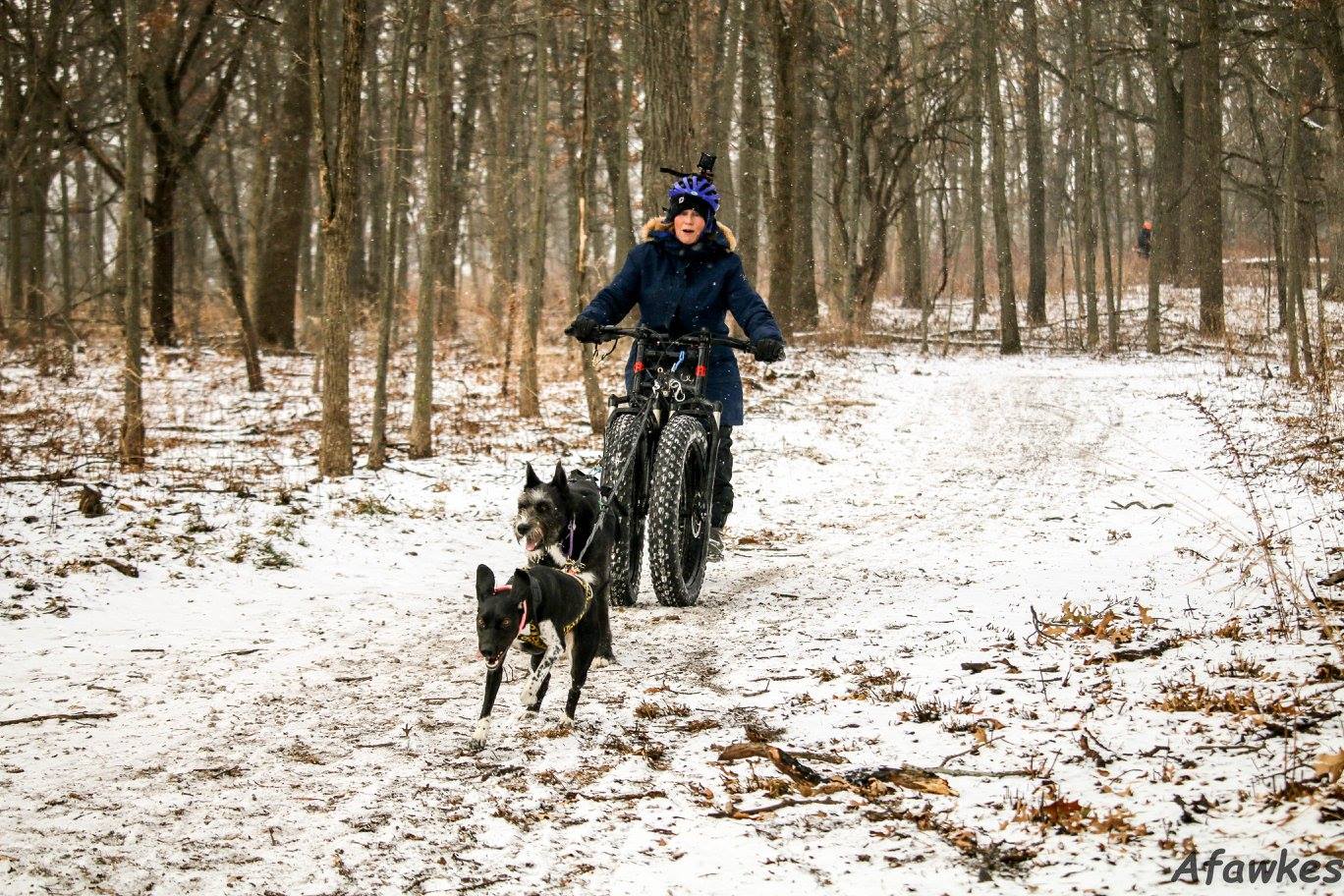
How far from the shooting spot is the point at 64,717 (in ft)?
15.3

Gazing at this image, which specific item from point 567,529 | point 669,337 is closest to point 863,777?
point 567,529

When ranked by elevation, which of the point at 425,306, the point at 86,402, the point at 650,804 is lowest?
the point at 650,804

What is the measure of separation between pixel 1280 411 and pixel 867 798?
39.1 ft

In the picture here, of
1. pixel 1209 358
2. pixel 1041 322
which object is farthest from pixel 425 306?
pixel 1041 322

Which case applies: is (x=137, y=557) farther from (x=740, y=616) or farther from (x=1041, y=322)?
(x=1041, y=322)

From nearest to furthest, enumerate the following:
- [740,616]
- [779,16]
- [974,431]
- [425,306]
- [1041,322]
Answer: [740,616], [425,306], [974,431], [779,16], [1041,322]

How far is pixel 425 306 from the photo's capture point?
11617mm

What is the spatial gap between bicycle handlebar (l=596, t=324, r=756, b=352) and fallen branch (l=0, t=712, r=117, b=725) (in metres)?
3.41

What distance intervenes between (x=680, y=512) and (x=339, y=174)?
5070 millimetres

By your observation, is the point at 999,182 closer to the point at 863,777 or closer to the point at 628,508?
the point at 628,508

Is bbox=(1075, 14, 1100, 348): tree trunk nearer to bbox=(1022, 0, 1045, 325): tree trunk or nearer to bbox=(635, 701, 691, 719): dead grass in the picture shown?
bbox=(1022, 0, 1045, 325): tree trunk

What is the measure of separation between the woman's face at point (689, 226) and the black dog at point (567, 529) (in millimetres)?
2119

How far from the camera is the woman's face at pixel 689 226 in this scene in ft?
22.4

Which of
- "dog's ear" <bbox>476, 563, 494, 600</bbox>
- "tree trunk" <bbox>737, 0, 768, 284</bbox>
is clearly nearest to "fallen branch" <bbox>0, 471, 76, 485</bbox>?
"dog's ear" <bbox>476, 563, 494, 600</bbox>
